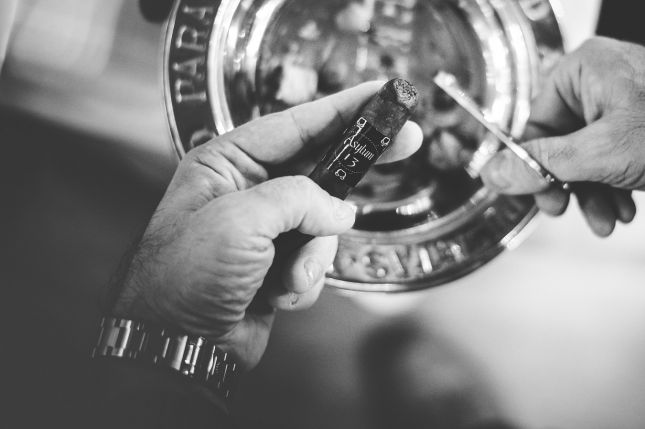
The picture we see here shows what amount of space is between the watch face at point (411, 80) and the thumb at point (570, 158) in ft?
0.25

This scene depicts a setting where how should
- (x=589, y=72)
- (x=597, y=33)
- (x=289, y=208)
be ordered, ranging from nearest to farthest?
1. (x=289, y=208)
2. (x=589, y=72)
3. (x=597, y=33)

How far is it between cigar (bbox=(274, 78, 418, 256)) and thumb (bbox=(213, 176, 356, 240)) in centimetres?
2

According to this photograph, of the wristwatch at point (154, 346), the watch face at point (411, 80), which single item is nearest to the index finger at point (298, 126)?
the watch face at point (411, 80)

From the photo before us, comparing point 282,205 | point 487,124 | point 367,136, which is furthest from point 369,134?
point 487,124

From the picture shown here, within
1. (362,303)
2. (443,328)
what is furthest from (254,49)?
(443,328)

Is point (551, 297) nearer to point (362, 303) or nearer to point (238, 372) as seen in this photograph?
point (362, 303)

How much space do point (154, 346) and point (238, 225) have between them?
173mm

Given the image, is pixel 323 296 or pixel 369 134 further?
pixel 323 296

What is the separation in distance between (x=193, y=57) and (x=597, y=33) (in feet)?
1.94

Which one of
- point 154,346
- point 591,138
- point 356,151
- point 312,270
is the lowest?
point 154,346

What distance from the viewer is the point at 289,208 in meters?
0.43

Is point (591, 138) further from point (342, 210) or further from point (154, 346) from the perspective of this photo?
point (154, 346)

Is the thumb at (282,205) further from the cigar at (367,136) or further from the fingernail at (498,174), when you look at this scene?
the fingernail at (498,174)

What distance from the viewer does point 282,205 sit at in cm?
42
